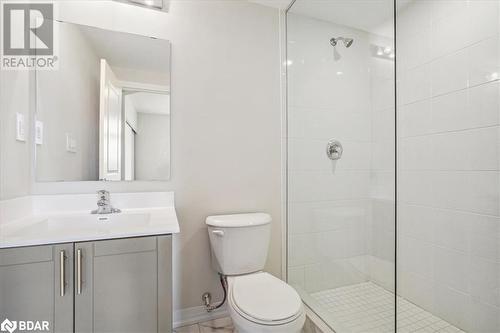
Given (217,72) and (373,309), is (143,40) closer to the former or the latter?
(217,72)

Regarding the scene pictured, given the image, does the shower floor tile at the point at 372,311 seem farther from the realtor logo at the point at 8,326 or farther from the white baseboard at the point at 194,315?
the realtor logo at the point at 8,326

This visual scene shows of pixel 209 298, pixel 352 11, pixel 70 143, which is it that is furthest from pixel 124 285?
pixel 352 11

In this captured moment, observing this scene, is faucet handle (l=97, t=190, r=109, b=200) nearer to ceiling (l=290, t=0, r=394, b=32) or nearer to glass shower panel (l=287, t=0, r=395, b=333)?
glass shower panel (l=287, t=0, r=395, b=333)

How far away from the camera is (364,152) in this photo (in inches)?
66.0

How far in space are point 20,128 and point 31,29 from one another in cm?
58

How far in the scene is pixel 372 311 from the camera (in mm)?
1464

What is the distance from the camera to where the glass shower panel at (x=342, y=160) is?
1.51 metres

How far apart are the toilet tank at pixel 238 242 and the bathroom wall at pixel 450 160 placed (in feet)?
3.39

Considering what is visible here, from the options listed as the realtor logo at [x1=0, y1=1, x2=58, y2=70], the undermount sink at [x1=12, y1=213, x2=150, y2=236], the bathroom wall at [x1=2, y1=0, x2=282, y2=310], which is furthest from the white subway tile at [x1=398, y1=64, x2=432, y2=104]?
the realtor logo at [x1=0, y1=1, x2=58, y2=70]

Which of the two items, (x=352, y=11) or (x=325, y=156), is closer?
(x=352, y=11)

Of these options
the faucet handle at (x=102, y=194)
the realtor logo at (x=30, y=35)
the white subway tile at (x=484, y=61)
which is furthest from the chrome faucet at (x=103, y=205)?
the white subway tile at (x=484, y=61)

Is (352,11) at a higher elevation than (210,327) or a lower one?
higher

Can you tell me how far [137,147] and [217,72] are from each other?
2.42ft

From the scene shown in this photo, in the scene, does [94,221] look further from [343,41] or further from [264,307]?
[343,41]
